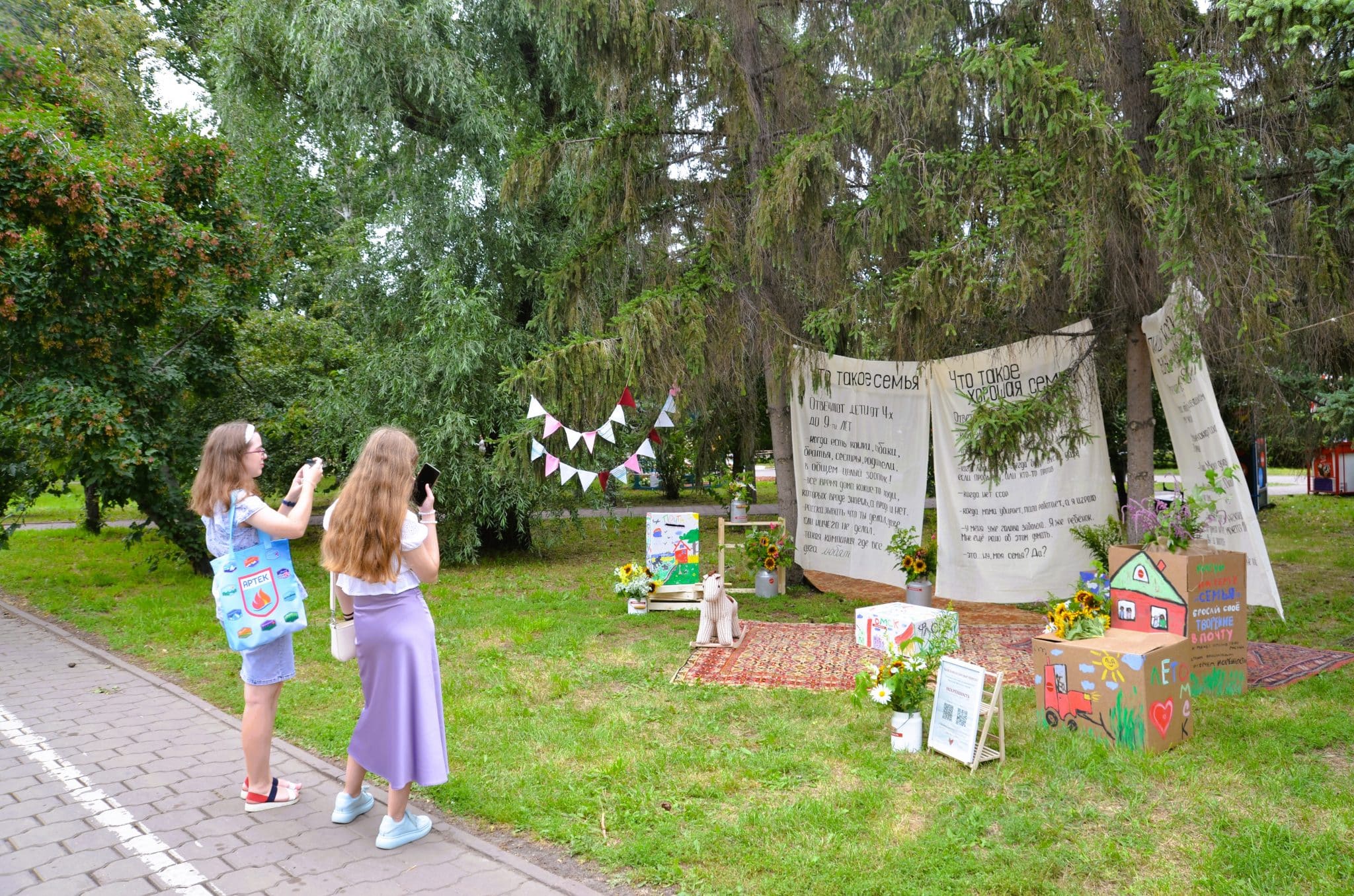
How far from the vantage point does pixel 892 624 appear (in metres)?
7.61

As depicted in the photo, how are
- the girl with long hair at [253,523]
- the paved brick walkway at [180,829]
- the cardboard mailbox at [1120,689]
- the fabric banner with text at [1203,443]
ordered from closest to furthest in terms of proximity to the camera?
1. the paved brick walkway at [180,829]
2. the girl with long hair at [253,523]
3. the cardboard mailbox at [1120,689]
4. the fabric banner with text at [1203,443]

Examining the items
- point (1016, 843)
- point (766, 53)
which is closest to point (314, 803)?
point (1016, 843)

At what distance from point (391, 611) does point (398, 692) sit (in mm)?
348

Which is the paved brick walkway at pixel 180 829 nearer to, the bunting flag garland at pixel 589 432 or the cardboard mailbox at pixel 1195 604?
the cardboard mailbox at pixel 1195 604

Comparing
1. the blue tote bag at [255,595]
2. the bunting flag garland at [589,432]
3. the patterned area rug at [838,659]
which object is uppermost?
the bunting flag garland at [589,432]

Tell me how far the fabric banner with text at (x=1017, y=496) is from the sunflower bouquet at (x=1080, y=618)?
2237 millimetres

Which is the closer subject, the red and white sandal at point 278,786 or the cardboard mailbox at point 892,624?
the red and white sandal at point 278,786

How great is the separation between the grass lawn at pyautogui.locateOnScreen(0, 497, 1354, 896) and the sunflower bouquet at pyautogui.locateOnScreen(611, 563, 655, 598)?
152 cm

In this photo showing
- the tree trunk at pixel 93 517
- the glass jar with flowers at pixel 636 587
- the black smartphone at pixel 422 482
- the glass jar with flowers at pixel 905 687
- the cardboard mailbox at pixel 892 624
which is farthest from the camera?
the tree trunk at pixel 93 517

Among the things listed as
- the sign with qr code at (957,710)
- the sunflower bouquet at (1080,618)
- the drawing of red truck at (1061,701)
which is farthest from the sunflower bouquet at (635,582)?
the drawing of red truck at (1061,701)

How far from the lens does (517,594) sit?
1125cm

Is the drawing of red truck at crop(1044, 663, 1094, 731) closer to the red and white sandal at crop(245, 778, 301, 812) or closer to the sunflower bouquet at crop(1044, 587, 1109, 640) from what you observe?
the sunflower bouquet at crop(1044, 587, 1109, 640)

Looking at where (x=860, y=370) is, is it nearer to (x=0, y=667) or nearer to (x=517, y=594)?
(x=517, y=594)

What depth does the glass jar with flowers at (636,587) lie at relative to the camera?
9.84 meters
